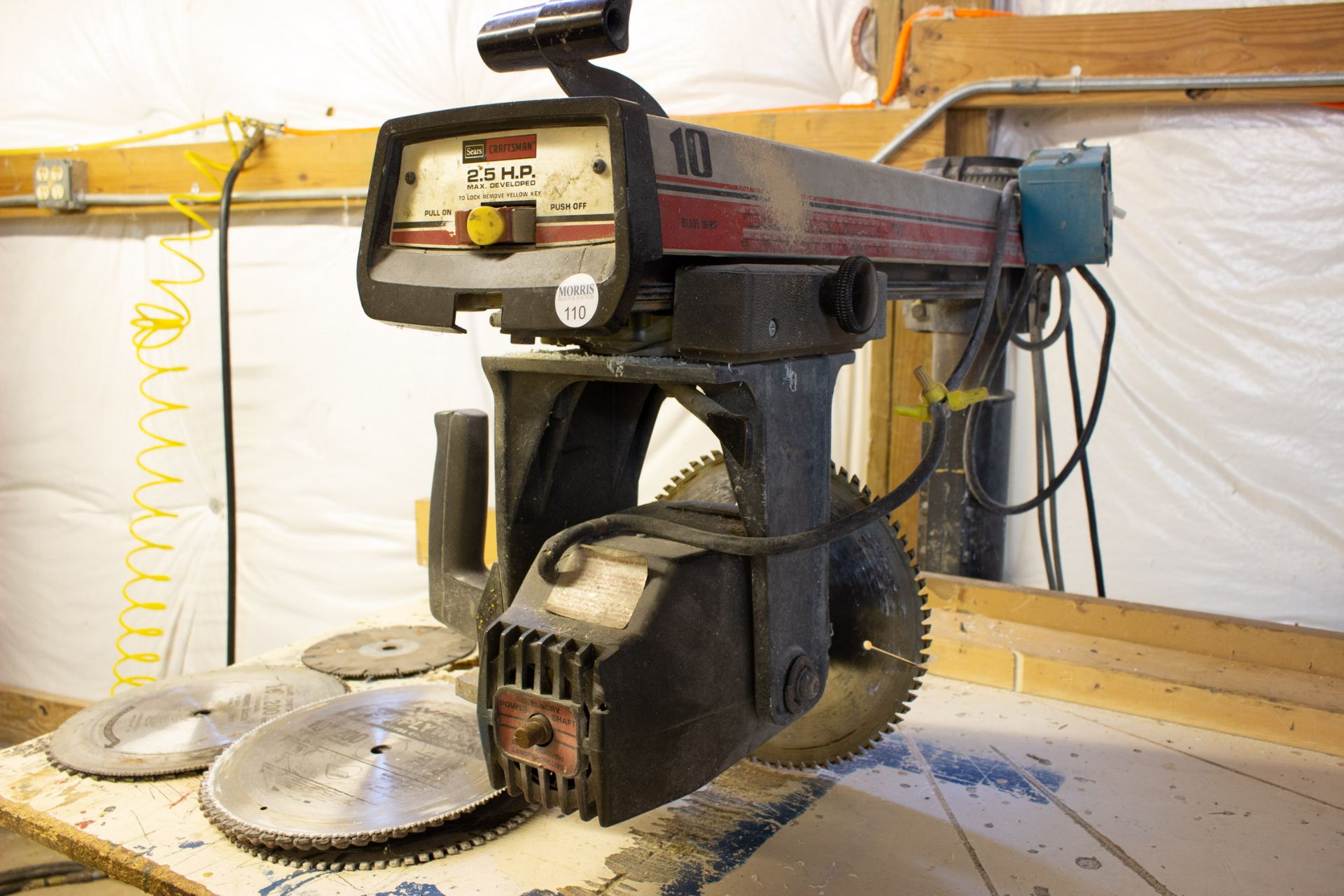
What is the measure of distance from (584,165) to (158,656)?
2225mm

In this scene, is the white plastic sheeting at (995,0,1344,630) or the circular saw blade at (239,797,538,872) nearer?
the circular saw blade at (239,797,538,872)

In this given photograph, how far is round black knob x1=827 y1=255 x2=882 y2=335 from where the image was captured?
702 mm

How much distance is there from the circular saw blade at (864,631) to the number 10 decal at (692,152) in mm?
333

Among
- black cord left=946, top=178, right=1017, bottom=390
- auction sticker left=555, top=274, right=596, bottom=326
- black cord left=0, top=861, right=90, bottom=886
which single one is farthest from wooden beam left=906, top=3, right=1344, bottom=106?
black cord left=0, top=861, right=90, bottom=886

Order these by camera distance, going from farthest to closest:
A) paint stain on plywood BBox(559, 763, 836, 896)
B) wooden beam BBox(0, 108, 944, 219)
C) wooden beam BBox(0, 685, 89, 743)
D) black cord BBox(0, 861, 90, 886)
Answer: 1. wooden beam BBox(0, 685, 89, 743)
2. black cord BBox(0, 861, 90, 886)
3. wooden beam BBox(0, 108, 944, 219)
4. paint stain on plywood BBox(559, 763, 836, 896)

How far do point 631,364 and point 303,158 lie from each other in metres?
1.60

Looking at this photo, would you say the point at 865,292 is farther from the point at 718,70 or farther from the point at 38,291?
the point at 38,291

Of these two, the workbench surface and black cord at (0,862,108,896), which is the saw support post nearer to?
the workbench surface

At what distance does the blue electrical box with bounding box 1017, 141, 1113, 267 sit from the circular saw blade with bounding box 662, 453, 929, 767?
13.7 inches

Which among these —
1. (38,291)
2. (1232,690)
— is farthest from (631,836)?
(38,291)

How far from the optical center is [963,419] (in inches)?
56.1

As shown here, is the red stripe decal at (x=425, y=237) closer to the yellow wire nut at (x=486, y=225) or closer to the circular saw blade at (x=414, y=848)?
the yellow wire nut at (x=486, y=225)

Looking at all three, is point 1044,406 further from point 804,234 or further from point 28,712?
point 28,712

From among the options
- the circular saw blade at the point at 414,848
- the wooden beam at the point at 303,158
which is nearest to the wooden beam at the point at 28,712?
the wooden beam at the point at 303,158
